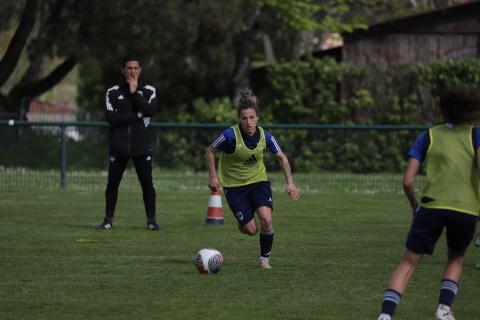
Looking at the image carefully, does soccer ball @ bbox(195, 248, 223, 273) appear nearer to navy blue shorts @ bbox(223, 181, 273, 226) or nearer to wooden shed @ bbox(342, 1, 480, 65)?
navy blue shorts @ bbox(223, 181, 273, 226)

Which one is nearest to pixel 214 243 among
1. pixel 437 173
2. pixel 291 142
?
pixel 437 173

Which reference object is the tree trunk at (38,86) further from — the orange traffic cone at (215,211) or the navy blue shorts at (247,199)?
the navy blue shorts at (247,199)

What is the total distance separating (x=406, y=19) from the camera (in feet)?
104

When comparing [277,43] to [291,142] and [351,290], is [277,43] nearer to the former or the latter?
[291,142]

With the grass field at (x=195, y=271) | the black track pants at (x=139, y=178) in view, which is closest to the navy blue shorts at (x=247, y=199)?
the grass field at (x=195, y=271)

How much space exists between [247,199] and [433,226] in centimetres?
392

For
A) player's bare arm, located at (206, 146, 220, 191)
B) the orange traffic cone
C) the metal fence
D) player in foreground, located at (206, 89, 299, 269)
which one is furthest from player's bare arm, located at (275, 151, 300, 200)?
the metal fence

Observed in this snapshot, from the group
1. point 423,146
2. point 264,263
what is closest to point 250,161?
point 264,263

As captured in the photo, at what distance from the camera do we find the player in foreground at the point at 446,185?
7859 mm

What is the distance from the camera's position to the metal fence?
2247 cm

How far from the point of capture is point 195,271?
1097 cm

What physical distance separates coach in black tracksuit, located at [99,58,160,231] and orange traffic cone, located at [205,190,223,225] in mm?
1058

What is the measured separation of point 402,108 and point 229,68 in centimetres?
556

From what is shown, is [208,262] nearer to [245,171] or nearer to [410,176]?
[245,171]
